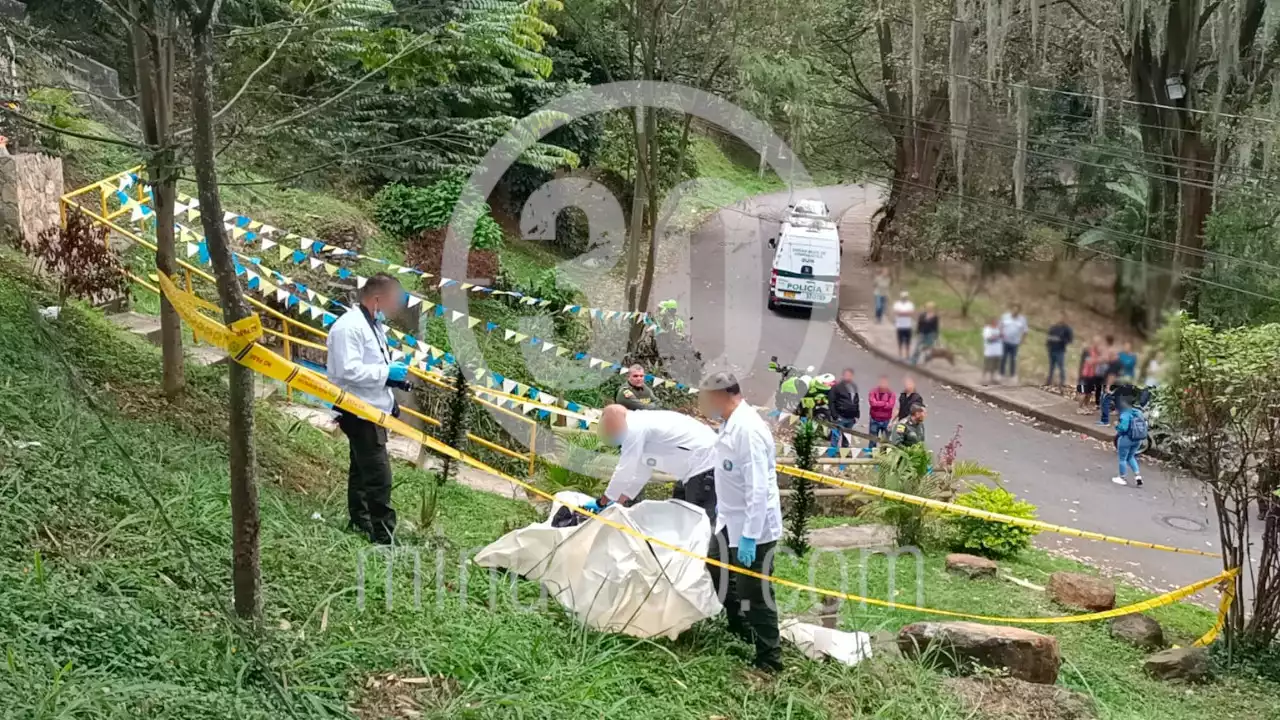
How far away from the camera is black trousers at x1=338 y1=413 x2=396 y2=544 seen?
5.65m

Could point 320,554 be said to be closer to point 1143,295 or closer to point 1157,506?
point 1143,295

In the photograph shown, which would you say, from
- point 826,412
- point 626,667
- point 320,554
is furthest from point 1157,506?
point 320,554

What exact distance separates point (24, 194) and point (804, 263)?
10.6 m

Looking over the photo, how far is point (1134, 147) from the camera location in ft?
66.8

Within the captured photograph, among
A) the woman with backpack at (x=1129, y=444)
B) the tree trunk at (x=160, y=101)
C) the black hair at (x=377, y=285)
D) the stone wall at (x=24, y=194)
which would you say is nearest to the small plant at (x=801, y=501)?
the woman with backpack at (x=1129, y=444)

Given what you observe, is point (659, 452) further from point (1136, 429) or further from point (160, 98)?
point (1136, 429)

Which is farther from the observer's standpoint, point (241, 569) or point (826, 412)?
point (826, 412)

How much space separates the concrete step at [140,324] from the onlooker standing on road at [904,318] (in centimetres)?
710

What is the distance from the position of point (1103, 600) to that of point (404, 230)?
1321 cm

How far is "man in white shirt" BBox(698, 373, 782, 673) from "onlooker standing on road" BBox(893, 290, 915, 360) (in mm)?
1501

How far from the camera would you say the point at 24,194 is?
8.88 metres

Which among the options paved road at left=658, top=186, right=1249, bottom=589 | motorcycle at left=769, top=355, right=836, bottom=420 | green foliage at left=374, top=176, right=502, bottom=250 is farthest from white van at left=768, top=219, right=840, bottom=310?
green foliage at left=374, top=176, right=502, bottom=250

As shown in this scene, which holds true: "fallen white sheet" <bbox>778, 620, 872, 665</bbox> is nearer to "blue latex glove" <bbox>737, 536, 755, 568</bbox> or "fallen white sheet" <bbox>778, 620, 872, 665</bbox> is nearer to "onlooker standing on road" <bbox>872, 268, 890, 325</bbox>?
"blue latex glove" <bbox>737, 536, 755, 568</bbox>

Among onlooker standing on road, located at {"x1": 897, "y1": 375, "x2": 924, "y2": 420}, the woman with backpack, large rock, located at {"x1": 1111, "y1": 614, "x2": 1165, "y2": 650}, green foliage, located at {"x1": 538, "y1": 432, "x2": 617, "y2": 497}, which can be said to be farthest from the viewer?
onlooker standing on road, located at {"x1": 897, "y1": 375, "x2": 924, "y2": 420}
